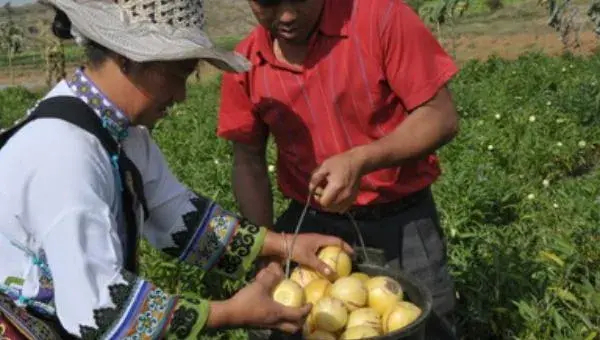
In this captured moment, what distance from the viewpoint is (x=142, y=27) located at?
6.84 ft

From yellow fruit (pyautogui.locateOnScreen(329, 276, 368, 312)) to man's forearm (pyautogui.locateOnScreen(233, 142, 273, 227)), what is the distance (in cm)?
80

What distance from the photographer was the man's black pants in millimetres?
3002

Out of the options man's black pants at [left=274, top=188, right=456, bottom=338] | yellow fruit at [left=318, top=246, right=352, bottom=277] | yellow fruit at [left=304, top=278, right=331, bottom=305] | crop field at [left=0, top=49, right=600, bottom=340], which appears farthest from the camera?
crop field at [left=0, top=49, right=600, bottom=340]

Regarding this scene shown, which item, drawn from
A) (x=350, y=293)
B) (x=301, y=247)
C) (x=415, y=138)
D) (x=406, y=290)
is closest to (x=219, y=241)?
(x=301, y=247)

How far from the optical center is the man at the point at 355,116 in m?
2.75

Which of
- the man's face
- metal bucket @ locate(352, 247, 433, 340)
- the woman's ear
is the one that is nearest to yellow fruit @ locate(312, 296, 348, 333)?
metal bucket @ locate(352, 247, 433, 340)

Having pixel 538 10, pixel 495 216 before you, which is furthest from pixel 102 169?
pixel 538 10

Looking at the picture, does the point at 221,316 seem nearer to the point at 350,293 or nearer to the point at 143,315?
the point at 143,315

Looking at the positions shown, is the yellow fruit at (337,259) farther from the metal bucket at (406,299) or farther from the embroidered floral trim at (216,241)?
the embroidered floral trim at (216,241)

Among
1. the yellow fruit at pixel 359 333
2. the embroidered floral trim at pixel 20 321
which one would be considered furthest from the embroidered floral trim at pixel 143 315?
the yellow fruit at pixel 359 333

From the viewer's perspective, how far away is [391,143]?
2.67m

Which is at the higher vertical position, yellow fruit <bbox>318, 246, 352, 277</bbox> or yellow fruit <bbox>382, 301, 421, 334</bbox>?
yellow fruit <bbox>382, 301, 421, 334</bbox>

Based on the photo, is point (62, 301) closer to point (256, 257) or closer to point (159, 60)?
point (159, 60)

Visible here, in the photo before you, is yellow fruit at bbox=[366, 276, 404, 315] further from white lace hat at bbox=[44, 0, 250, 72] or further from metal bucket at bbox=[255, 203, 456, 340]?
white lace hat at bbox=[44, 0, 250, 72]
